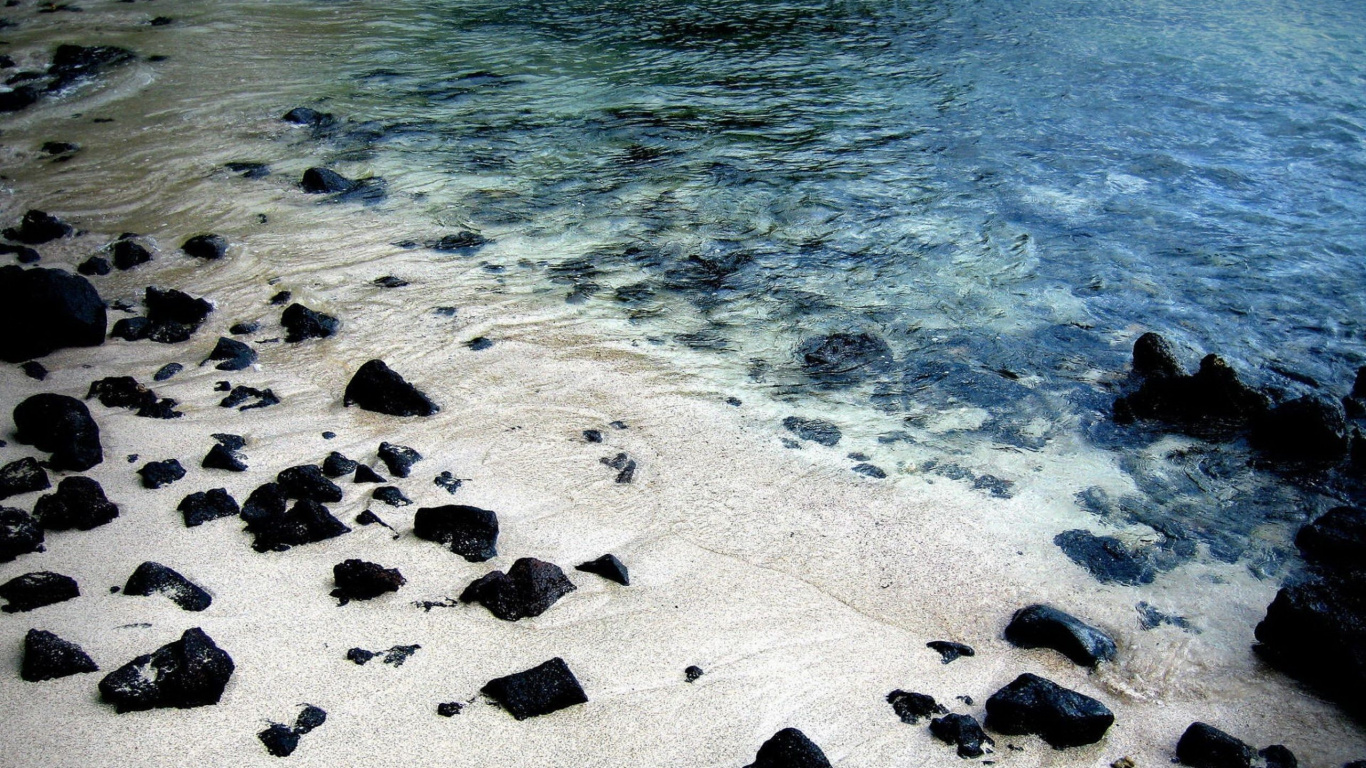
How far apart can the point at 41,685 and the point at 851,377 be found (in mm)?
4142

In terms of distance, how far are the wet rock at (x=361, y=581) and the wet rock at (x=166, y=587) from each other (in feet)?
1.46

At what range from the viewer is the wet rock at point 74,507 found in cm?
384

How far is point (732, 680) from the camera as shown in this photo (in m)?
3.51

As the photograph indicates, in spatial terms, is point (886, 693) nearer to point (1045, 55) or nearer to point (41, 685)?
point (41, 685)

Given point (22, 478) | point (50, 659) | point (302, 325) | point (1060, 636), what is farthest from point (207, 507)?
point (1060, 636)

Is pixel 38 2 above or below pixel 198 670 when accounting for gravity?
above

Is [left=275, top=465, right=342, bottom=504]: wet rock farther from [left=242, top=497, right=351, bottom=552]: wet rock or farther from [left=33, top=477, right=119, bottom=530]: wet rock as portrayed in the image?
[left=33, top=477, right=119, bottom=530]: wet rock

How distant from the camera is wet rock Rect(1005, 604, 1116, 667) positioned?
148 inches

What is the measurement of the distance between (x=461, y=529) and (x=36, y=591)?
1.47m

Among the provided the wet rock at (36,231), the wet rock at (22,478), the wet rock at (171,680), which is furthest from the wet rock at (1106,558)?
the wet rock at (36,231)

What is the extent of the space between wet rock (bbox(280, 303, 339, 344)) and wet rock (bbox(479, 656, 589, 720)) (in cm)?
315

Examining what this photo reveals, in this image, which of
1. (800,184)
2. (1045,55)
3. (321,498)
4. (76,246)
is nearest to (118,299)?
(76,246)

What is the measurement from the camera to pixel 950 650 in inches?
147

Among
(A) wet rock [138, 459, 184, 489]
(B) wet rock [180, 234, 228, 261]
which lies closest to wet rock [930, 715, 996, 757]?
(A) wet rock [138, 459, 184, 489]
